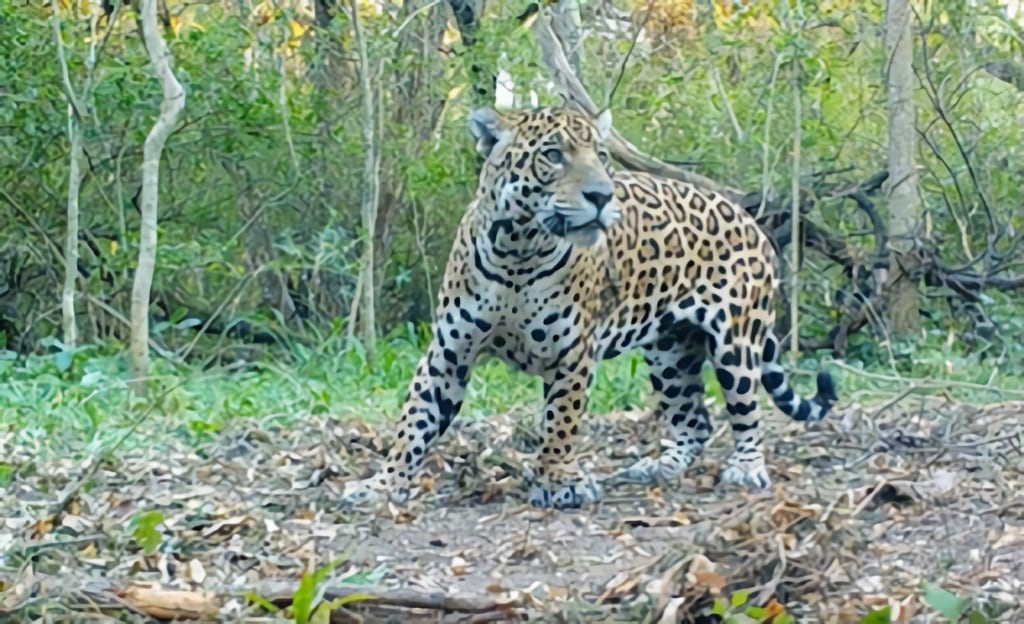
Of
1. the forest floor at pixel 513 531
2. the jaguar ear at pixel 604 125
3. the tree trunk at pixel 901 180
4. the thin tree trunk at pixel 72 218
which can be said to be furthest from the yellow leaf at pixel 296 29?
the jaguar ear at pixel 604 125

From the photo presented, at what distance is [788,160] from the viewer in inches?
404

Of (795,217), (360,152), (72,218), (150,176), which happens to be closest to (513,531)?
(150,176)

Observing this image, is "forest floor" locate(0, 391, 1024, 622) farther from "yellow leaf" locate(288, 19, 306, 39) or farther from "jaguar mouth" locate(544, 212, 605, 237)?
"yellow leaf" locate(288, 19, 306, 39)

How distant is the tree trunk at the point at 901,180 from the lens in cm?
930

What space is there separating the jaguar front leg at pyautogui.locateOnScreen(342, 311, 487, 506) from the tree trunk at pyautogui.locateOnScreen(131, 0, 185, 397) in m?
2.15

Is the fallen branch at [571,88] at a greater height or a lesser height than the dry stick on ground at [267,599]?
greater

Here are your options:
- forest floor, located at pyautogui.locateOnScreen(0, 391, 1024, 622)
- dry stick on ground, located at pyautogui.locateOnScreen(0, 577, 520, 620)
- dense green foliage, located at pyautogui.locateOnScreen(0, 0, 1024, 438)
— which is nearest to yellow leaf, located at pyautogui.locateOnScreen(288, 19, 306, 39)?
dense green foliage, located at pyautogui.locateOnScreen(0, 0, 1024, 438)

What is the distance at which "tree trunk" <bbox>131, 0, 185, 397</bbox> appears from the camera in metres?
7.03

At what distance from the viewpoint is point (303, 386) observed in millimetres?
7395

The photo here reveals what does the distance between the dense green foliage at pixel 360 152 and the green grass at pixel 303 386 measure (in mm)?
80

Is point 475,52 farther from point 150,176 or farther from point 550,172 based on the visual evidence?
point 550,172

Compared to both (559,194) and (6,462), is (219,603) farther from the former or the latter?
(6,462)

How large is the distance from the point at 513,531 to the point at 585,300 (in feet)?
3.12

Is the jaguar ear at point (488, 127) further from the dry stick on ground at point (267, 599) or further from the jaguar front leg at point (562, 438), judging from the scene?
the dry stick on ground at point (267, 599)
